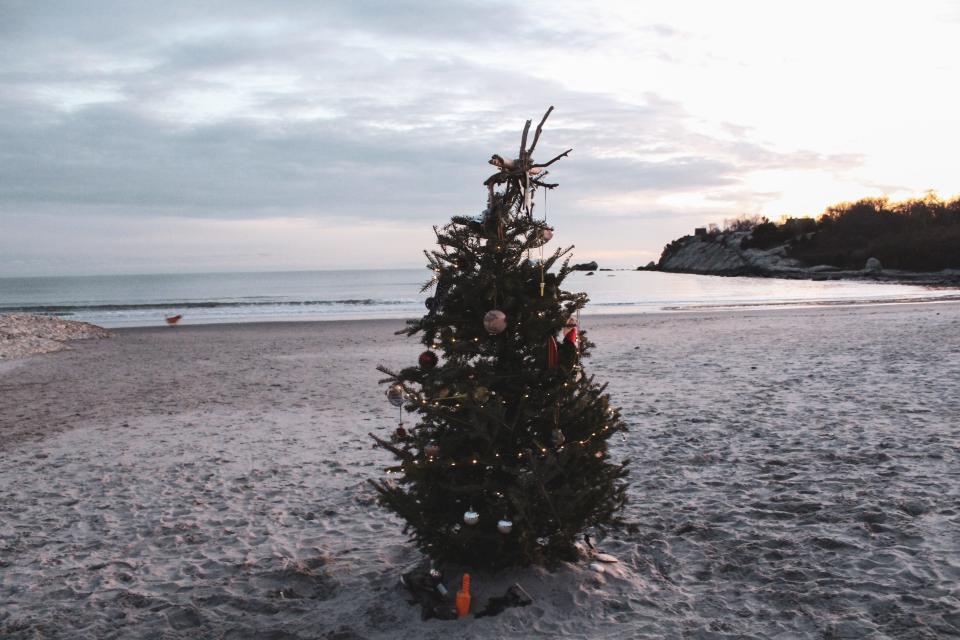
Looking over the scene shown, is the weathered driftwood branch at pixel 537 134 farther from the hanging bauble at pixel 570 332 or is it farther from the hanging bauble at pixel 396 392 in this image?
the hanging bauble at pixel 396 392

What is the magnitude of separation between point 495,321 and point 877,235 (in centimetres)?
8476

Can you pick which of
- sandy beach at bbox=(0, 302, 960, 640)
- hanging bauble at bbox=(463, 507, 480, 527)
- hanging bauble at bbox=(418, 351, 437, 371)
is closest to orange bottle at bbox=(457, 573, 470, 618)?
sandy beach at bbox=(0, 302, 960, 640)

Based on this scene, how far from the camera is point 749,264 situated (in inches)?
3285

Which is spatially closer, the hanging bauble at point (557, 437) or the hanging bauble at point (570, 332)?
the hanging bauble at point (557, 437)

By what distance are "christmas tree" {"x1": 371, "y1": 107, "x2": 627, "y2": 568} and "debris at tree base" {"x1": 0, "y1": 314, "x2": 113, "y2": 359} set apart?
19.1 m

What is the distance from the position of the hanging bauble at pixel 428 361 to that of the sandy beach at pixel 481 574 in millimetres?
1484

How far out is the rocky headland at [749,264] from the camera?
55272 millimetres

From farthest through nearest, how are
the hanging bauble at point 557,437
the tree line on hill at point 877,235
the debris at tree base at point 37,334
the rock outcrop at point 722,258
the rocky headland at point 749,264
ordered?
the rock outcrop at point 722,258 < the tree line on hill at point 877,235 < the rocky headland at point 749,264 < the debris at tree base at point 37,334 < the hanging bauble at point 557,437

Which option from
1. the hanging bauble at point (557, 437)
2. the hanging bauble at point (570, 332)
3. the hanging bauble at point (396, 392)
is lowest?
the hanging bauble at point (557, 437)

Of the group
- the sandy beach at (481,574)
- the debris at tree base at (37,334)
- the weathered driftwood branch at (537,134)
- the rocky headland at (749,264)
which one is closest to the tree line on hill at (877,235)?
the rocky headland at (749,264)

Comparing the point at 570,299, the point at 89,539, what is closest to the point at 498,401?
the point at 570,299

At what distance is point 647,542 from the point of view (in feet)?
16.7

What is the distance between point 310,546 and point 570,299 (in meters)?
3.05

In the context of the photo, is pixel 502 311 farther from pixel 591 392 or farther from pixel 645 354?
pixel 645 354
